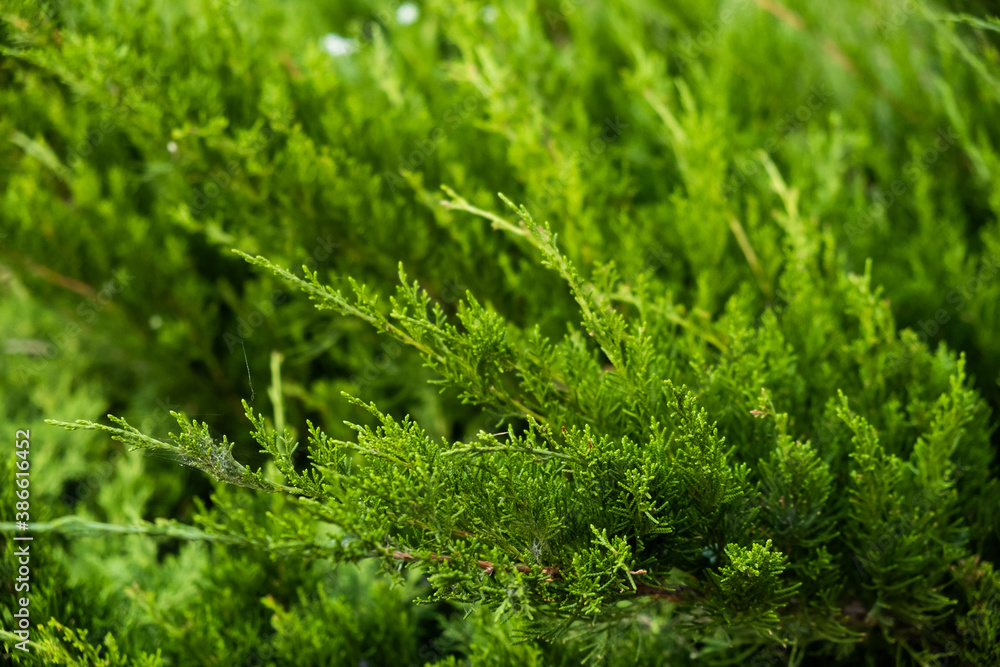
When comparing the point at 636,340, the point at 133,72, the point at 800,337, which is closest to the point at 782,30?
the point at 800,337

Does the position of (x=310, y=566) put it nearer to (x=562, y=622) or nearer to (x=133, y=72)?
(x=562, y=622)

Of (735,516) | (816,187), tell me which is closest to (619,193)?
(816,187)

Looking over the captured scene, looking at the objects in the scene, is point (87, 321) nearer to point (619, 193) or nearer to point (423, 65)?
point (423, 65)

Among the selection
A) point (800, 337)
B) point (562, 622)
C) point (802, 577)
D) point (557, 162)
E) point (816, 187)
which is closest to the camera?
point (562, 622)

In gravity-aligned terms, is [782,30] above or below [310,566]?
above

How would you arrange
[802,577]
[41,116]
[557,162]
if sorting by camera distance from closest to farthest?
[802,577] → [557,162] → [41,116]

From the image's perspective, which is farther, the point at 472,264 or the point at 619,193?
the point at 619,193

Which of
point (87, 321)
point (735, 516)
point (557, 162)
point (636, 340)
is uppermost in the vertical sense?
point (557, 162)
